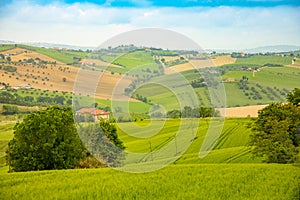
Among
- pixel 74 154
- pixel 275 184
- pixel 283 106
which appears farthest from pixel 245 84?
pixel 275 184

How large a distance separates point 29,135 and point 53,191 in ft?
46.5

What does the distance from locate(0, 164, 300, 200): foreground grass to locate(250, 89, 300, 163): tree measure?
8707 mm

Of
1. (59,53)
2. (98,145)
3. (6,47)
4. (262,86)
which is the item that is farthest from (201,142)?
(6,47)

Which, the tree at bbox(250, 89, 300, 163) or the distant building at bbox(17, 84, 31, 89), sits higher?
the tree at bbox(250, 89, 300, 163)

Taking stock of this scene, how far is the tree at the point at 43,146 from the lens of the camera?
29359 mm

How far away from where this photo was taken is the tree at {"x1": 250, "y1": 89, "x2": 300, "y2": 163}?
3019cm

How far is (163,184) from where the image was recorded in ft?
57.2

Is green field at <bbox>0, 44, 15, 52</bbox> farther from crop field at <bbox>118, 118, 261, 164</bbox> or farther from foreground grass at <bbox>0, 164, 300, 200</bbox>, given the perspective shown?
foreground grass at <bbox>0, 164, 300, 200</bbox>

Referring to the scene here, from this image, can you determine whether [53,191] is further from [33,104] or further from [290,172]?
[33,104]

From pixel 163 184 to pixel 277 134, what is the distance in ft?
55.6

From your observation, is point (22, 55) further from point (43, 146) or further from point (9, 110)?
point (43, 146)

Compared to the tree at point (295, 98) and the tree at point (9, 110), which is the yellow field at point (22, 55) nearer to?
the tree at point (9, 110)

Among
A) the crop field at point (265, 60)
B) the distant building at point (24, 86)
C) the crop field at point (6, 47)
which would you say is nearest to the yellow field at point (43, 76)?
the distant building at point (24, 86)

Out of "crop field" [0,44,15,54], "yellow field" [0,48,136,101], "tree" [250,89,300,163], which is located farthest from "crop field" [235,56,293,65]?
"tree" [250,89,300,163]
